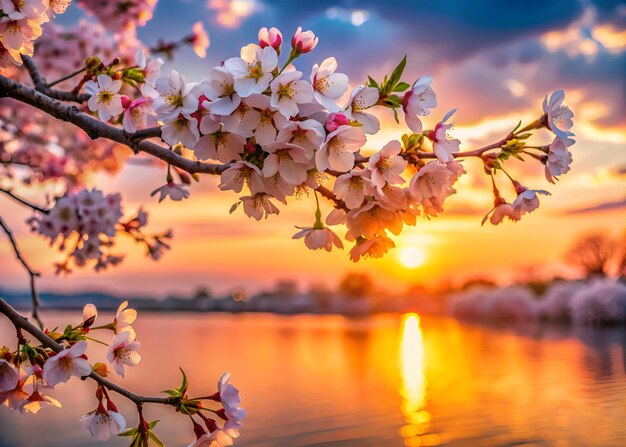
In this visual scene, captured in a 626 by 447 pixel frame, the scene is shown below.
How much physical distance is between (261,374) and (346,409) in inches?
122

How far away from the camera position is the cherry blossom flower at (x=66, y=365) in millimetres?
1606

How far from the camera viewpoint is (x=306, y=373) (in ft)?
28.4

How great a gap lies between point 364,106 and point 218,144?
1.18ft

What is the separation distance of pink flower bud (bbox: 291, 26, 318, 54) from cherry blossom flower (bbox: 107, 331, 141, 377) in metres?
0.94

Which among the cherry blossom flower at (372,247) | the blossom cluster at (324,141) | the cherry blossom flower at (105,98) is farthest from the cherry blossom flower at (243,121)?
the cherry blossom flower at (105,98)

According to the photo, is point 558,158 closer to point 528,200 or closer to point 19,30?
point 528,200

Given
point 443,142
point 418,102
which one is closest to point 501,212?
point 443,142

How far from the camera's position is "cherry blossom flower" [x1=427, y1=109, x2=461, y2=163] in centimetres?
149

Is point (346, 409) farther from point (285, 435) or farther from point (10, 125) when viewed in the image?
point (10, 125)

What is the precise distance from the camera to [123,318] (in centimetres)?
190

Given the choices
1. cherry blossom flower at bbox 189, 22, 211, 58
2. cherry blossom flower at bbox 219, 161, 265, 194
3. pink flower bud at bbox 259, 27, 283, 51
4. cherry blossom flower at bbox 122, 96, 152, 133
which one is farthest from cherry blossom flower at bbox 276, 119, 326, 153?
cherry blossom flower at bbox 189, 22, 211, 58

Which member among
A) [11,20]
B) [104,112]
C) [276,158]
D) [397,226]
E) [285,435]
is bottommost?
[285,435]

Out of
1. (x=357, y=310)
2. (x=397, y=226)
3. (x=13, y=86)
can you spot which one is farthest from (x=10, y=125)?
(x=357, y=310)

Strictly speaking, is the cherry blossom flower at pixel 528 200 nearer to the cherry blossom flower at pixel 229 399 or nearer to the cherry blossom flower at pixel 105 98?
the cherry blossom flower at pixel 229 399
